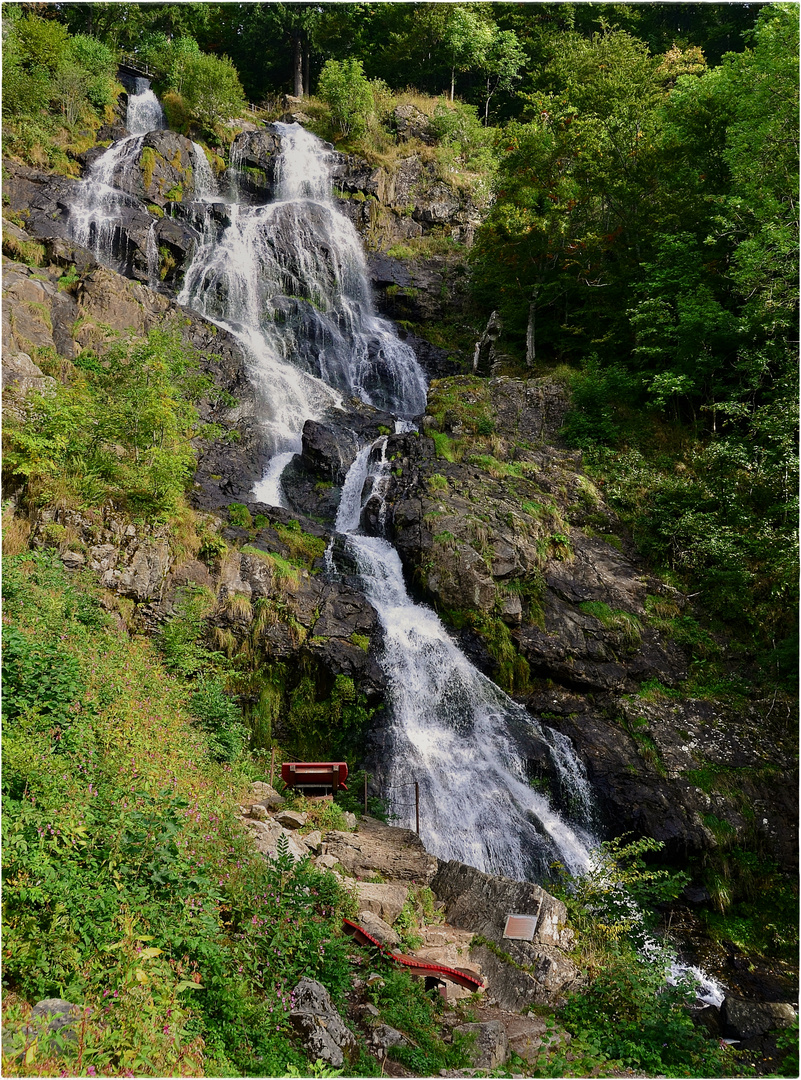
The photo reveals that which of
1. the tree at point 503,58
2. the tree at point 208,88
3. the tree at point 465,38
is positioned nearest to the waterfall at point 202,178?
the tree at point 208,88

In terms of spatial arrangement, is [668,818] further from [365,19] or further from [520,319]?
[365,19]

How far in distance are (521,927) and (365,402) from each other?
16.4 metres

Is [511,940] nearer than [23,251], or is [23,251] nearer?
[511,940]

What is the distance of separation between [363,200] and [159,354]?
19802 millimetres

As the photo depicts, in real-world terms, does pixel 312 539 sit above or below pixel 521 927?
above

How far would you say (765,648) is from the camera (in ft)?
42.0

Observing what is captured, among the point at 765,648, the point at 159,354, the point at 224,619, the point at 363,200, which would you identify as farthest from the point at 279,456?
the point at 363,200

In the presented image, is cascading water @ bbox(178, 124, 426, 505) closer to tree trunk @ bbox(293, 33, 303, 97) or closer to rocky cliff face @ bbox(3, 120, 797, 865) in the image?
rocky cliff face @ bbox(3, 120, 797, 865)

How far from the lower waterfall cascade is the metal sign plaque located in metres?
2.48

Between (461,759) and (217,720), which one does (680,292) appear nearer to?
(461,759)

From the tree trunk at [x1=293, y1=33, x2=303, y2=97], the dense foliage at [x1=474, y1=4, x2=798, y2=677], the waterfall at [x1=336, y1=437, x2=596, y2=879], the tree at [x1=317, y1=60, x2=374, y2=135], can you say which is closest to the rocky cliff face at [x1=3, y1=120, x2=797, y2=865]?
the waterfall at [x1=336, y1=437, x2=596, y2=879]

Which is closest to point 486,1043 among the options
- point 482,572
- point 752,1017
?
point 752,1017

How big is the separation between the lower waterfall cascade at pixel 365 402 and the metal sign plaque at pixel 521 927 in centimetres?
248

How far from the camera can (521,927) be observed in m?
6.90
